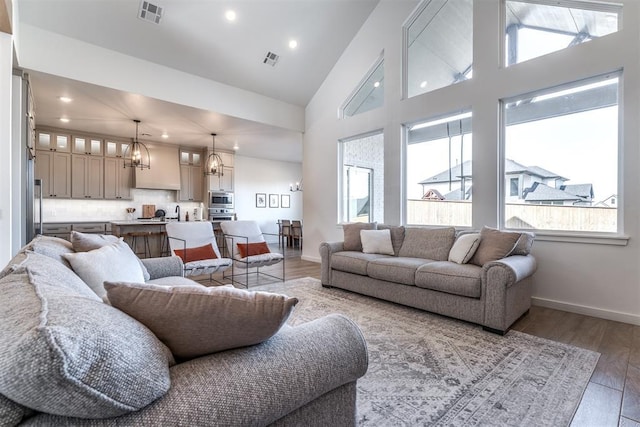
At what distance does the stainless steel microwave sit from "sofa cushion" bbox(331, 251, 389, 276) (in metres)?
5.02

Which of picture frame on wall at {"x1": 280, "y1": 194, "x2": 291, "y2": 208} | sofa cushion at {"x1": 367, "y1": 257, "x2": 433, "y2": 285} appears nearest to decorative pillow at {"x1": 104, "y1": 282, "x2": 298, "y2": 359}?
sofa cushion at {"x1": 367, "y1": 257, "x2": 433, "y2": 285}

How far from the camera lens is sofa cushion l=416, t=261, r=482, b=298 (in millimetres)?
2738

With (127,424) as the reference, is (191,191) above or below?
above

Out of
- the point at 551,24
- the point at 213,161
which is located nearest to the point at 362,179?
the point at 551,24

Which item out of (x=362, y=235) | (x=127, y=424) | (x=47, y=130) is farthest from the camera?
(x=47, y=130)

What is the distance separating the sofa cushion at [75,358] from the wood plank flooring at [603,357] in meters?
2.00

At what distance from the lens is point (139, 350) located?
0.72 metres

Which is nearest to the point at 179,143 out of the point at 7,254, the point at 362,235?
the point at 7,254

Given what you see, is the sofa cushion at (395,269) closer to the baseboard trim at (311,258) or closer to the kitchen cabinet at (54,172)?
the baseboard trim at (311,258)

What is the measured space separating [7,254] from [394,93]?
5.16m

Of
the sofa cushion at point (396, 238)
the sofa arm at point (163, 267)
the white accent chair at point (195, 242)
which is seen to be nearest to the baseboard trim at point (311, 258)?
the sofa cushion at point (396, 238)

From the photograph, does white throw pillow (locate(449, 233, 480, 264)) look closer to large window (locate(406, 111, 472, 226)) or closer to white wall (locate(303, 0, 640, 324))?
white wall (locate(303, 0, 640, 324))

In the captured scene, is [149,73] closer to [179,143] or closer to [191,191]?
[179,143]

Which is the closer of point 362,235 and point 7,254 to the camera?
point 7,254
